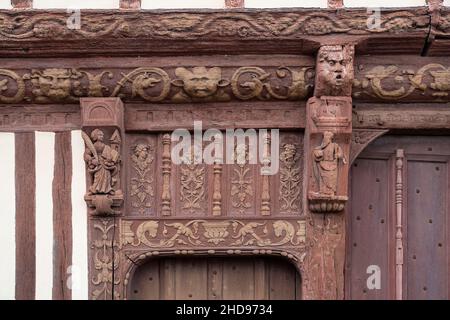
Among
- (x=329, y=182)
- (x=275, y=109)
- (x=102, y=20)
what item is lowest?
Answer: (x=329, y=182)

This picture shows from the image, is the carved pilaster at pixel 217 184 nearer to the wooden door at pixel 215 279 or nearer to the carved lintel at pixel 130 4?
the wooden door at pixel 215 279

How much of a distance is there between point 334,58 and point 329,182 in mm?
665

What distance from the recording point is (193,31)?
20.6 feet

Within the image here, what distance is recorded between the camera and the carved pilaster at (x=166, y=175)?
6504 mm

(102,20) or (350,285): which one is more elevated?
(102,20)

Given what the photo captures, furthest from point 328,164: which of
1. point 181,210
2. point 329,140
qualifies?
point 181,210

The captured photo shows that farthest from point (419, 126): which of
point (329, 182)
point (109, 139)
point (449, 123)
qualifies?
point (109, 139)

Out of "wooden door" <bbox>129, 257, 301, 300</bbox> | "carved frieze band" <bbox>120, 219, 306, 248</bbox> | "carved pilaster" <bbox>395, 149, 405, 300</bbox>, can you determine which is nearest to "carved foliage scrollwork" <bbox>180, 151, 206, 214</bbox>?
"carved frieze band" <bbox>120, 219, 306, 248</bbox>

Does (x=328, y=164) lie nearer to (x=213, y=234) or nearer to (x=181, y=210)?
(x=213, y=234)

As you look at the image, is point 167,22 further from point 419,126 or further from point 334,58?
point 419,126

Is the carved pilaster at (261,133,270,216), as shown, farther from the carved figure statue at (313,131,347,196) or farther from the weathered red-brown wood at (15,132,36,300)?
the weathered red-brown wood at (15,132,36,300)

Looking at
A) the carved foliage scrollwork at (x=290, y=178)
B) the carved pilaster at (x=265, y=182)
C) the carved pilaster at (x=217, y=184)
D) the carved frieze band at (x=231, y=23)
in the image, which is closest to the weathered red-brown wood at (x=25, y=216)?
the carved frieze band at (x=231, y=23)

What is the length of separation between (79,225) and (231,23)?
140cm

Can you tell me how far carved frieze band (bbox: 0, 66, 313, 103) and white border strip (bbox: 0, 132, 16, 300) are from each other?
0.33 metres
